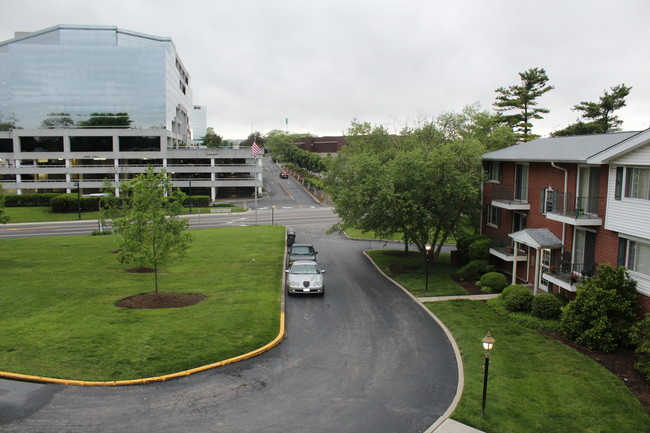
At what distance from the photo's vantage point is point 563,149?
22.2m

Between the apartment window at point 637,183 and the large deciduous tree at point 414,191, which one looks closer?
the apartment window at point 637,183

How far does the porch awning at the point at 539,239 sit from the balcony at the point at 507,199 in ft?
8.13

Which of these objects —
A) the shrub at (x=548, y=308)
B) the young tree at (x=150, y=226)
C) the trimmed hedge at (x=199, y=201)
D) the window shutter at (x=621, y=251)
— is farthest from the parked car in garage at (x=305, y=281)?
the trimmed hedge at (x=199, y=201)

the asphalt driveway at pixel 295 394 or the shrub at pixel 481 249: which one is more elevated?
the shrub at pixel 481 249

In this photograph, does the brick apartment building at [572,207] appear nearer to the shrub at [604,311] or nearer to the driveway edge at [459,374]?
the shrub at [604,311]

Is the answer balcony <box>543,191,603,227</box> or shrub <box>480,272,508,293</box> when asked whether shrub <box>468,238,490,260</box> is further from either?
balcony <box>543,191,603,227</box>

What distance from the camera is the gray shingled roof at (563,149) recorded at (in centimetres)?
1966

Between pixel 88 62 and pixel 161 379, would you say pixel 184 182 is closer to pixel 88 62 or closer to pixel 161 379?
pixel 88 62

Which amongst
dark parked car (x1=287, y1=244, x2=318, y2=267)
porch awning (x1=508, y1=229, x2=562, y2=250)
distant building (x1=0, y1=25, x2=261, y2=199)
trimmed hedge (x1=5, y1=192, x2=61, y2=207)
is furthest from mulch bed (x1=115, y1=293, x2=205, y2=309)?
distant building (x1=0, y1=25, x2=261, y2=199)

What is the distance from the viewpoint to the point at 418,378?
14.2m

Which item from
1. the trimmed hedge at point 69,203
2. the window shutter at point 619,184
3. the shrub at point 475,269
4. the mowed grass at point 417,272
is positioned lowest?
the mowed grass at point 417,272

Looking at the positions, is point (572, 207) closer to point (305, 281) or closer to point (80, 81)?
point (305, 281)

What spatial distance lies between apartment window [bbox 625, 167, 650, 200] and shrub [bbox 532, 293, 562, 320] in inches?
194

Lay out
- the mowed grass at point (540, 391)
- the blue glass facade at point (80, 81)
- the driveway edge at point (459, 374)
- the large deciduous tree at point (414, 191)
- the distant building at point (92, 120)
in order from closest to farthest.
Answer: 1. the mowed grass at point (540, 391)
2. the driveway edge at point (459, 374)
3. the large deciduous tree at point (414, 191)
4. the distant building at point (92, 120)
5. the blue glass facade at point (80, 81)
